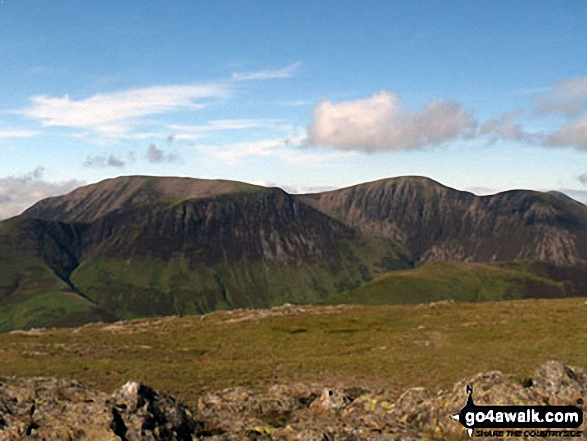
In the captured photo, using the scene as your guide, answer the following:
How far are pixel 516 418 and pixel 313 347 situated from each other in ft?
143

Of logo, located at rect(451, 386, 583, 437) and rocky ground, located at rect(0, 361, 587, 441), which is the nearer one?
rocky ground, located at rect(0, 361, 587, 441)

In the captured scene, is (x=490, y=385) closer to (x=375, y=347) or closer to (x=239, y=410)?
(x=239, y=410)

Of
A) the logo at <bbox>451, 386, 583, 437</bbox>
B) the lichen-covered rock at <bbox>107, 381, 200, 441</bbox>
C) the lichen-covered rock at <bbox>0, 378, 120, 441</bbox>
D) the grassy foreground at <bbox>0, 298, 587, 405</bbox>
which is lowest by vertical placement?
the grassy foreground at <bbox>0, 298, 587, 405</bbox>

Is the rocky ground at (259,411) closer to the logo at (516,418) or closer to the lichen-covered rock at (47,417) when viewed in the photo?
the lichen-covered rock at (47,417)

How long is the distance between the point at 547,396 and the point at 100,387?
36.1m

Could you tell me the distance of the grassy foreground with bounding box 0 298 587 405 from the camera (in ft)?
152

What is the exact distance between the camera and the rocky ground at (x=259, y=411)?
67.6 feet

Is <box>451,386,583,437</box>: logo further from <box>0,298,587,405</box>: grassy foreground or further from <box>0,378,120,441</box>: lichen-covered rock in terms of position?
<box>0,378,120,441</box>: lichen-covered rock

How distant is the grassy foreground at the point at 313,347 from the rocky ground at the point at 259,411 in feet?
35.7

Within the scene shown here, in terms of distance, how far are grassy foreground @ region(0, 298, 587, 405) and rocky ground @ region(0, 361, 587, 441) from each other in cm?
1088

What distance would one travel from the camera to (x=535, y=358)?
5225 cm

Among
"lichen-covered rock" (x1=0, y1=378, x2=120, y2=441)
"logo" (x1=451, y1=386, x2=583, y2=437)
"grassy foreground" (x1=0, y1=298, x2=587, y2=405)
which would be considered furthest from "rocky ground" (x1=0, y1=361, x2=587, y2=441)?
"grassy foreground" (x1=0, y1=298, x2=587, y2=405)

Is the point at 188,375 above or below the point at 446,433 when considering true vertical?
below

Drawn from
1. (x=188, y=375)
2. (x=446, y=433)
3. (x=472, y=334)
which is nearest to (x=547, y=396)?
(x=446, y=433)
